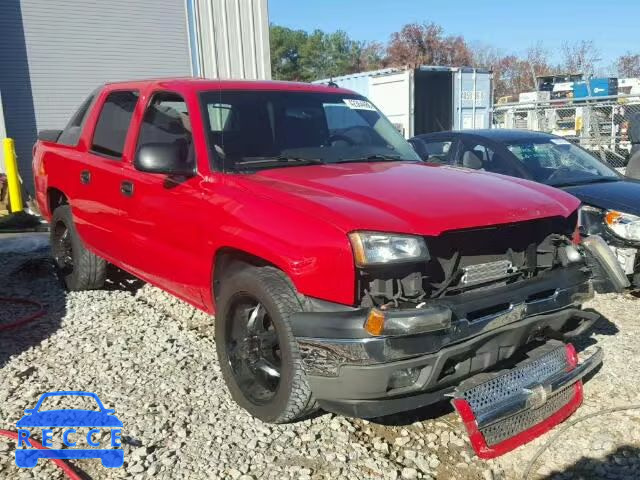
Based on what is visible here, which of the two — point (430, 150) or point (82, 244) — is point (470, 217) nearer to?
point (82, 244)

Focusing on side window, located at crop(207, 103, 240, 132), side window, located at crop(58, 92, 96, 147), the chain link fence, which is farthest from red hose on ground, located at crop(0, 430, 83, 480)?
the chain link fence

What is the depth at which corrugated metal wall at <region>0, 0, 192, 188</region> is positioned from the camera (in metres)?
12.3

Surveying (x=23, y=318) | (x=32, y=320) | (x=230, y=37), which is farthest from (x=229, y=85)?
(x=230, y=37)

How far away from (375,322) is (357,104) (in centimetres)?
231

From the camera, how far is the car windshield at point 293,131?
143 inches

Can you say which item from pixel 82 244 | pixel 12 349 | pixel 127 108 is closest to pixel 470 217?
pixel 127 108

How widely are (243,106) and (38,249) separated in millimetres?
4910

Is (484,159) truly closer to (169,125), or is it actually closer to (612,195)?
(612,195)

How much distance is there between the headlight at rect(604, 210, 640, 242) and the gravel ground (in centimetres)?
76

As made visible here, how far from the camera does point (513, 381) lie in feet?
9.90

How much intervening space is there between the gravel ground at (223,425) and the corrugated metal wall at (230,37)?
9.75 m

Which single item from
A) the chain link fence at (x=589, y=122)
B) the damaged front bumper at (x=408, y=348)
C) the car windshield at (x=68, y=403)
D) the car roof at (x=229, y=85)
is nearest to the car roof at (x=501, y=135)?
the car roof at (x=229, y=85)

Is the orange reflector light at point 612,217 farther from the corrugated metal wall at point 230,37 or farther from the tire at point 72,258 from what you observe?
the corrugated metal wall at point 230,37

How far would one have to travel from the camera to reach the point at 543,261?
3.24 metres
